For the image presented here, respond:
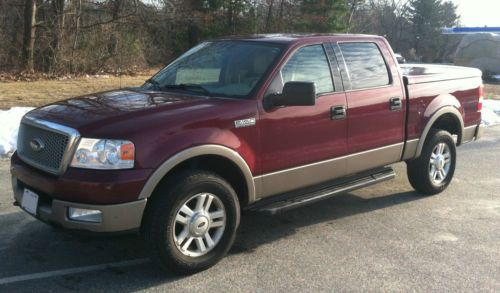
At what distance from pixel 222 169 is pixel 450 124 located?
3.64 meters

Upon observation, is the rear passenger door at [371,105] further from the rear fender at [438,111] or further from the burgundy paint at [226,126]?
the rear fender at [438,111]

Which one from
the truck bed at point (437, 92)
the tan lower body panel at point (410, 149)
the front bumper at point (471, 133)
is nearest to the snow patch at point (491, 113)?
the front bumper at point (471, 133)

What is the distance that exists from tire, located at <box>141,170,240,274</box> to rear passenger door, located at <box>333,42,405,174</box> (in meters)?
1.59

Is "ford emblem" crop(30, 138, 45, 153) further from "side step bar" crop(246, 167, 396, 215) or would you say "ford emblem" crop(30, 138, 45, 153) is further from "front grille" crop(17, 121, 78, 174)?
"side step bar" crop(246, 167, 396, 215)

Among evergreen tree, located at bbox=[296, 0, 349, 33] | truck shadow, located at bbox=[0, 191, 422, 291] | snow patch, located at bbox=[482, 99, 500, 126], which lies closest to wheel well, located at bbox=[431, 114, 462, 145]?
truck shadow, located at bbox=[0, 191, 422, 291]

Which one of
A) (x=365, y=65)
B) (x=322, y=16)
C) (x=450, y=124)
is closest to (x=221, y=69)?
(x=365, y=65)

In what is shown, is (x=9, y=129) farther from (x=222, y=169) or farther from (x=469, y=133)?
(x=469, y=133)

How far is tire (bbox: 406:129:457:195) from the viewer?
630 centimetres

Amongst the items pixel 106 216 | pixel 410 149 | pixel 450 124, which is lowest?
pixel 106 216

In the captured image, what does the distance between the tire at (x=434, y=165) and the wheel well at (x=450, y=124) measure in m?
0.18

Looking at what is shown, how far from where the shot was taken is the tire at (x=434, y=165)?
6297mm

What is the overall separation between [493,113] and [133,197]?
12.9 metres

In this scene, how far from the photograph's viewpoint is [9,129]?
893 centimetres

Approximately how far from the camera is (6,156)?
8.00m
